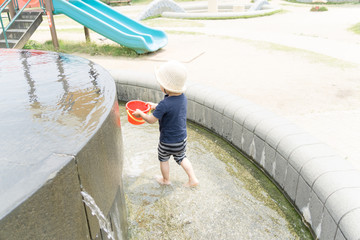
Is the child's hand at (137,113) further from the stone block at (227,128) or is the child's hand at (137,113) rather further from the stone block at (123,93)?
the stone block at (123,93)

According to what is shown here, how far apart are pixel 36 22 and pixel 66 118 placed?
27.8ft

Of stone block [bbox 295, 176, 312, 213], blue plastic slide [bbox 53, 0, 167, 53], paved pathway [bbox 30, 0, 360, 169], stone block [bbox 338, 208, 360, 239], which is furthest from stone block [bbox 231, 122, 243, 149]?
blue plastic slide [bbox 53, 0, 167, 53]

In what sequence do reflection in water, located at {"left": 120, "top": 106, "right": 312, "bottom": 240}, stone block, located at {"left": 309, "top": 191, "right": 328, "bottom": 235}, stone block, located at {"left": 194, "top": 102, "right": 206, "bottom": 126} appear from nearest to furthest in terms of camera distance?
stone block, located at {"left": 309, "top": 191, "right": 328, "bottom": 235} → reflection in water, located at {"left": 120, "top": 106, "right": 312, "bottom": 240} → stone block, located at {"left": 194, "top": 102, "right": 206, "bottom": 126}

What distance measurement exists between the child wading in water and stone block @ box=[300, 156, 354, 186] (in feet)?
3.68

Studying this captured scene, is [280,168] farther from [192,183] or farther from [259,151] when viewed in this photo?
[192,183]

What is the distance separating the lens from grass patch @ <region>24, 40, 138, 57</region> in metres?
8.98

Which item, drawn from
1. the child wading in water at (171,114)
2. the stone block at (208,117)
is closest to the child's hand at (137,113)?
the child wading in water at (171,114)

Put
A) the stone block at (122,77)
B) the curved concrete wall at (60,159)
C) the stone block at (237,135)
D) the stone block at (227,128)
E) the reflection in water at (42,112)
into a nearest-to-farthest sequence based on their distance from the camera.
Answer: the curved concrete wall at (60,159)
the reflection in water at (42,112)
the stone block at (237,135)
the stone block at (227,128)
the stone block at (122,77)

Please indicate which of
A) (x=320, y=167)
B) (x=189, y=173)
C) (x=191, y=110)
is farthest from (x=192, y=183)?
(x=191, y=110)

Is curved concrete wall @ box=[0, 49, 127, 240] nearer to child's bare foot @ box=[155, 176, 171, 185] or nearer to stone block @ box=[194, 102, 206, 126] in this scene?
child's bare foot @ box=[155, 176, 171, 185]

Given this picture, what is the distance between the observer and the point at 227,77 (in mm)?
6195

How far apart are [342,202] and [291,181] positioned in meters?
0.73

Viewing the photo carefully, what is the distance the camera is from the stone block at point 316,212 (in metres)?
2.39

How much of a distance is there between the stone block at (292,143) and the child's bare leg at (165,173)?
113 centimetres
